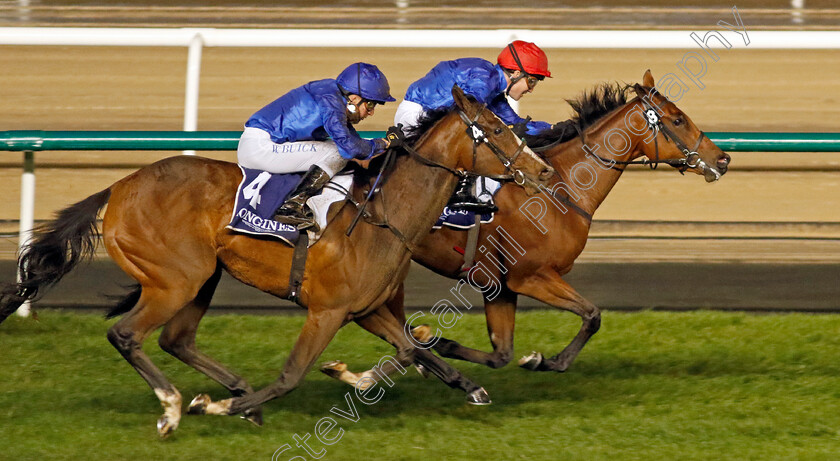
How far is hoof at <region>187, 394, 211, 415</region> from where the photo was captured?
4961 mm

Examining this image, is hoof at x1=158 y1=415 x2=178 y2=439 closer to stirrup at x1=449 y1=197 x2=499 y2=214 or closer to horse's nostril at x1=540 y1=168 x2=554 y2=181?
stirrup at x1=449 y1=197 x2=499 y2=214

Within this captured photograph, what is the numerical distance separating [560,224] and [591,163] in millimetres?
381

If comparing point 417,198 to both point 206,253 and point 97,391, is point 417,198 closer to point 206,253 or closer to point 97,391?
point 206,253

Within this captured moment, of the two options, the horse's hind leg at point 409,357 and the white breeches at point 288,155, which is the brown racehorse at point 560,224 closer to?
the horse's hind leg at point 409,357

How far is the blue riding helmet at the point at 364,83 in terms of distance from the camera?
4.86 m

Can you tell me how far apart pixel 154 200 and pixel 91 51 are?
12.5m

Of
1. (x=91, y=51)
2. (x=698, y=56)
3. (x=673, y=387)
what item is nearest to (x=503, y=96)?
(x=673, y=387)

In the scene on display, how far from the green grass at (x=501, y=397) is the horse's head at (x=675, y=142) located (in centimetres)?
99

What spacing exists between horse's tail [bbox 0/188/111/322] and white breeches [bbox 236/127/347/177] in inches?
25.1

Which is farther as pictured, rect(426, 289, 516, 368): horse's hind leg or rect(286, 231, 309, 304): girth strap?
rect(426, 289, 516, 368): horse's hind leg

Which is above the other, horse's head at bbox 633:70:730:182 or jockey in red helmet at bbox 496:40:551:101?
jockey in red helmet at bbox 496:40:551:101

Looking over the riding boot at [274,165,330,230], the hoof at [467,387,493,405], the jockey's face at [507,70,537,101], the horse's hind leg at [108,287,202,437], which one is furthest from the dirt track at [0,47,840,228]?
the riding boot at [274,165,330,230]

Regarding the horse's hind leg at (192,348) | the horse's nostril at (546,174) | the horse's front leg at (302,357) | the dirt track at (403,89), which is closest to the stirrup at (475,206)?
the horse's nostril at (546,174)

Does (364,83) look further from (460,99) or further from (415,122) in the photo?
(415,122)
